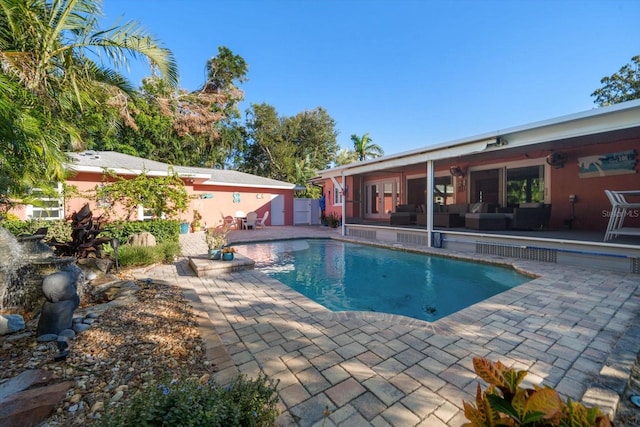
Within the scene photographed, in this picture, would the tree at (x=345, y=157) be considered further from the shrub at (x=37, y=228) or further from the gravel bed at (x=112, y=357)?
the gravel bed at (x=112, y=357)

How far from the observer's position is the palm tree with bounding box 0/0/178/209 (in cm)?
374

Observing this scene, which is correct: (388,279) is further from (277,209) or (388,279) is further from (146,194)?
(277,209)

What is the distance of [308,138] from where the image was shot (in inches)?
1104

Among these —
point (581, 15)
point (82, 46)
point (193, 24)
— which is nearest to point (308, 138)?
point (193, 24)

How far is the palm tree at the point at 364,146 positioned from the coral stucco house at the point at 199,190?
376 inches

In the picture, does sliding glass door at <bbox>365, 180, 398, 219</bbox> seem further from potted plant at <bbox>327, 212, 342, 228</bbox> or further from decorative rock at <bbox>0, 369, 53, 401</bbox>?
decorative rock at <bbox>0, 369, 53, 401</bbox>

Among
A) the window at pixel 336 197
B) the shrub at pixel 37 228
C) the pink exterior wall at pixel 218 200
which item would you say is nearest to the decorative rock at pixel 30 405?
the shrub at pixel 37 228

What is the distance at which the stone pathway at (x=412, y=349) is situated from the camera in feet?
6.76

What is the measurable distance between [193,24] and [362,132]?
15.5 metres

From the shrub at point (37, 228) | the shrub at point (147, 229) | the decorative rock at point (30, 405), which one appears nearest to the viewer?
the decorative rock at point (30, 405)

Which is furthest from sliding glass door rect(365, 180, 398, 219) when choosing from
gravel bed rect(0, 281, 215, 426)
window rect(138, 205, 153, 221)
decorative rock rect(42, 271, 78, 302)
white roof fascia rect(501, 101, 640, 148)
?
decorative rock rect(42, 271, 78, 302)

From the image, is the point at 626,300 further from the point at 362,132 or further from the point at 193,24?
the point at 362,132

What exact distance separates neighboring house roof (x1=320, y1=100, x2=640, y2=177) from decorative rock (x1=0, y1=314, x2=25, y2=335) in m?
9.54

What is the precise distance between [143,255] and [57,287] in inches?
158
